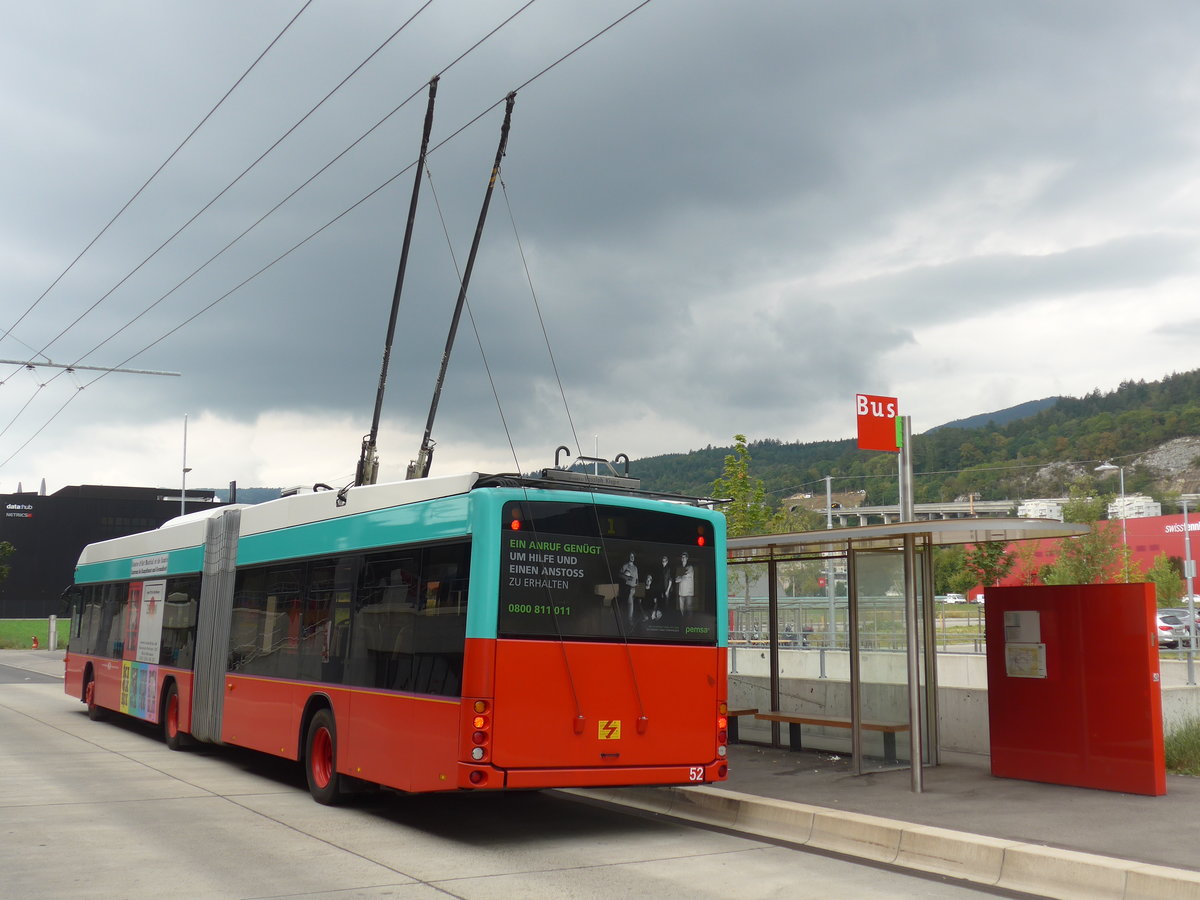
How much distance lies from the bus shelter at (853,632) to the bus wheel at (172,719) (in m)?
8.15

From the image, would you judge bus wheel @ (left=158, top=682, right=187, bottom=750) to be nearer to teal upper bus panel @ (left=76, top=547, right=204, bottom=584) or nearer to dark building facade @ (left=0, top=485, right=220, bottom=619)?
teal upper bus panel @ (left=76, top=547, right=204, bottom=584)

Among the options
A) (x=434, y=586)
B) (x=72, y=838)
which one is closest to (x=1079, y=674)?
(x=434, y=586)

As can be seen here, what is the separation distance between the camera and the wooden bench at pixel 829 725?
12742 mm

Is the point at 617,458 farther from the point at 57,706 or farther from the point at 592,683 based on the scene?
the point at 57,706

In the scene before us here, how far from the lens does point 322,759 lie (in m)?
11.2

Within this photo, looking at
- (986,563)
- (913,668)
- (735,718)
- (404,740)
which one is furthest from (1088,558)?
(404,740)

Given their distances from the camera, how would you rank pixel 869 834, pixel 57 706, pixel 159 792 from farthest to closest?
pixel 57 706, pixel 159 792, pixel 869 834

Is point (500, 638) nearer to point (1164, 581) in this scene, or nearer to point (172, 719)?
point (172, 719)

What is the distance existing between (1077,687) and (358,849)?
7.25m

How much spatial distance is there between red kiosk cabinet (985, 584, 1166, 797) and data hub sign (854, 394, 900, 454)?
6.75ft

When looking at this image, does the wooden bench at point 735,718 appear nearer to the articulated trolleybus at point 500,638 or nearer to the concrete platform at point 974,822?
the concrete platform at point 974,822

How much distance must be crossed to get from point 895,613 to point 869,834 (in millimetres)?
4494

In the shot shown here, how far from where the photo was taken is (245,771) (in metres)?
13.8

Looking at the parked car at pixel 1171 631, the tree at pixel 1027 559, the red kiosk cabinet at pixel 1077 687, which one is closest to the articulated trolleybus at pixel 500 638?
the red kiosk cabinet at pixel 1077 687
